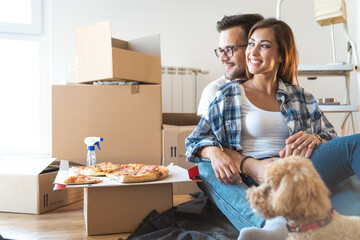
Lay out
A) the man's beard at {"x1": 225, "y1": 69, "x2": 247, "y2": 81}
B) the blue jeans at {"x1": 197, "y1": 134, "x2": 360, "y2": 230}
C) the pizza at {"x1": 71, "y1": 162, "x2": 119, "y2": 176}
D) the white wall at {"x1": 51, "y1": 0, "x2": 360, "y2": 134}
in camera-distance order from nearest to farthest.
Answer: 1. the blue jeans at {"x1": 197, "y1": 134, "x2": 360, "y2": 230}
2. the pizza at {"x1": 71, "y1": 162, "x2": 119, "y2": 176}
3. the man's beard at {"x1": 225, "y1": 69, "x2": 247, "y2": 81}
4. the white wall at {"x1": 51, "y1": 0, "x2": 360, "y2": 134}

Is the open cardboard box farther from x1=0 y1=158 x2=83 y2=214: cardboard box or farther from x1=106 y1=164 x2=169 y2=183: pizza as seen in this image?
x1=0 y1=158 x2=83 y2=214: cardboard box

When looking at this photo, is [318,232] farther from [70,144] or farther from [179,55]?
[179,55]

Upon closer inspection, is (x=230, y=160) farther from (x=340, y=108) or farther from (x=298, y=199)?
(x=340, y=108)

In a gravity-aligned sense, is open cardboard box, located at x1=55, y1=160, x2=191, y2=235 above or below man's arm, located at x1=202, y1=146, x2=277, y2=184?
below

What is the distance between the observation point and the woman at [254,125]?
3.60 feet

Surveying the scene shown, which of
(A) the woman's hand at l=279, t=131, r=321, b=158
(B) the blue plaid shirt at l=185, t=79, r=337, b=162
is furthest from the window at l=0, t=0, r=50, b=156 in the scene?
(A) the woman's hand at l=279, t=131, r=321, b=158

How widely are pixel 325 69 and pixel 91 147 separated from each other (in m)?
1.54

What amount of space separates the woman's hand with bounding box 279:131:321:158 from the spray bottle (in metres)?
0.95

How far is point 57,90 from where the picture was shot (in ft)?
5.96

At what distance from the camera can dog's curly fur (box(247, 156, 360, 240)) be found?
22.7 inches

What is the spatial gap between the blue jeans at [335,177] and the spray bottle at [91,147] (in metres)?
0.81

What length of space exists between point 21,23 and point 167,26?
1192mm

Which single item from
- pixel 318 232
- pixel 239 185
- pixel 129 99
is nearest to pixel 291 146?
pixel 239 185

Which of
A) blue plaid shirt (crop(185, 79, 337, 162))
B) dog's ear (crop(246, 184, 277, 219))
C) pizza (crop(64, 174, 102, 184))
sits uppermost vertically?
blue plaid shirt (crop(185, 79, 337, 162))
